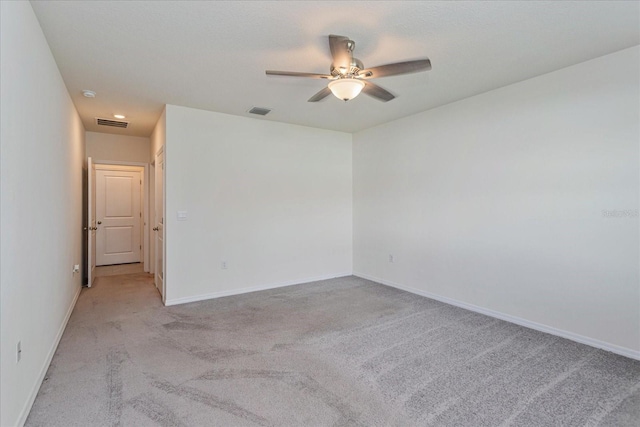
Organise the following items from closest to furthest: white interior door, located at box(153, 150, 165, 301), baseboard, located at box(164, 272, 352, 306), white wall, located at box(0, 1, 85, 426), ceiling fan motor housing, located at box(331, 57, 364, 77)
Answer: white wall, located at box(0, 1, 85, 426) < ceiling fan motor housing, located at box(331, 57, 364, 77) < baseboard, located at box(164, 272, 352, 306) < white interior door, located at box(153, 150, 165, 301)

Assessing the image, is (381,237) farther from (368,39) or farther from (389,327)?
(368,39)

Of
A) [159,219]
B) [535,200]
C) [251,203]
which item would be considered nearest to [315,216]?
[251,203]

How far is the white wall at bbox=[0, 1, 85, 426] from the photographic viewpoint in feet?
5.43

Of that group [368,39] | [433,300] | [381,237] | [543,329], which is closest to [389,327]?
[433,300]

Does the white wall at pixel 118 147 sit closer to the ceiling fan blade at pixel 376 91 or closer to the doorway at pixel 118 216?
the doorway at pixel 118 216

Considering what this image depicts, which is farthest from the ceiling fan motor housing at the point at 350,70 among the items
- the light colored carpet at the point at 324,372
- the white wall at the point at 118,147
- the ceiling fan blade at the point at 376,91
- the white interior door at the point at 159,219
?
the white wall at the point at 118,147

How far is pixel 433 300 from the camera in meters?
4.27

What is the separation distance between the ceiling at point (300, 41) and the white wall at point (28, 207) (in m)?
0.38

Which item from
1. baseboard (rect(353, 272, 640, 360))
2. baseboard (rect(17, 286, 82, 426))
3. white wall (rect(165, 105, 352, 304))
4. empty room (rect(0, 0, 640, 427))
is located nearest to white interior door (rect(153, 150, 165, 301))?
empty room (rect(0, 0, 640, 427))

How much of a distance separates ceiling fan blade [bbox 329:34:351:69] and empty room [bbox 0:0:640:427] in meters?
0.02

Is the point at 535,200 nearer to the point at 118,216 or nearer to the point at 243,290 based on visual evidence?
the point at 243,290

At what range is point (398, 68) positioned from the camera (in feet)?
7.60

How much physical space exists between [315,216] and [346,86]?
10.2 ft

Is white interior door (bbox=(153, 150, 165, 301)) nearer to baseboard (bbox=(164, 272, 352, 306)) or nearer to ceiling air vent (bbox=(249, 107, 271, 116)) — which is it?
baseboard (bbox=(164, 272, 352, 306))
